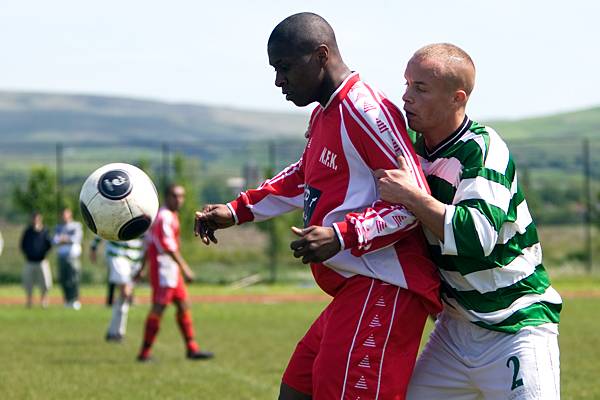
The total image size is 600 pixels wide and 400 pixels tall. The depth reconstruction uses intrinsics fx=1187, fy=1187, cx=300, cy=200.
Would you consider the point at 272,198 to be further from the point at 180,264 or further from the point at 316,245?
the point at 180,264

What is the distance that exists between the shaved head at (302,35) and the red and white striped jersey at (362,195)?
A: 0.76 ft

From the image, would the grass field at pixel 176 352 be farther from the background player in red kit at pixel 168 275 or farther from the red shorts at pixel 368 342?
the red shorts at pixel 368 342

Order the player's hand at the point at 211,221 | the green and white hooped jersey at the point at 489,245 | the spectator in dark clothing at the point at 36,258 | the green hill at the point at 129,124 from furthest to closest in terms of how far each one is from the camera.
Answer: the green hill at the point at 129,124 < the spectator in dark clothing at the point at 36,258 < the player's hand at the point at 211,221 < the green and white hooped jersey at the point at 489,245

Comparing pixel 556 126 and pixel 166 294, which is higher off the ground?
A: pixel 166 294

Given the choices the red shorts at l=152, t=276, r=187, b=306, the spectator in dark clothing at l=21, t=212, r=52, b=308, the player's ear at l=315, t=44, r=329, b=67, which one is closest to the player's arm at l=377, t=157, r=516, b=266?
the player's ear at l=315, t=44, r=329, b=67

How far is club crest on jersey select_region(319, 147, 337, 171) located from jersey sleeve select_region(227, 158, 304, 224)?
2.56 ft

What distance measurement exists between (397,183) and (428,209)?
0.59 feet

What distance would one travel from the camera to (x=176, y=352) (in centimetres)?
1564

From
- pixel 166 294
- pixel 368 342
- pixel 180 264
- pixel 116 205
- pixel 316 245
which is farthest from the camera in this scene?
pixel 166 294

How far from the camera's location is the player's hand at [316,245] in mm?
5137

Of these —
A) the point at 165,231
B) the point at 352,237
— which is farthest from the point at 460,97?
the point at 165,231

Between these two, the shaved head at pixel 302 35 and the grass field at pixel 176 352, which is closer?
the shaved head at pixel 302 35

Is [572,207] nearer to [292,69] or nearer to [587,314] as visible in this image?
[587,314]

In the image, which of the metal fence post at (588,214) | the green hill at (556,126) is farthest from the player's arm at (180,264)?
the green hill at (556,126)
